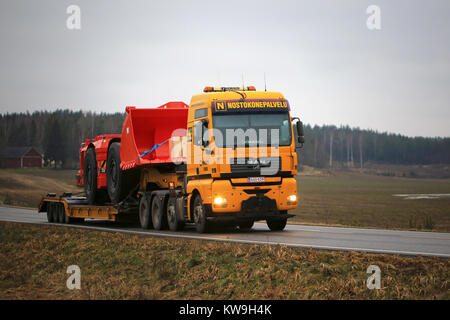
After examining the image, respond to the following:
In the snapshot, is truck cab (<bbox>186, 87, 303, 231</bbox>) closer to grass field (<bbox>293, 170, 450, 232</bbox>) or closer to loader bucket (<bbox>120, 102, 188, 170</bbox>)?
loader bucket (<bbox>120, 102, 188, 170</bbox>)

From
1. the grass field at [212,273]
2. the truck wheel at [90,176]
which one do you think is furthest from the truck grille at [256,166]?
the truck wheel at [90,176]

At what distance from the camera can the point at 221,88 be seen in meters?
19.7

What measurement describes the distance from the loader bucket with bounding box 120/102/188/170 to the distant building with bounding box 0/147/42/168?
126m

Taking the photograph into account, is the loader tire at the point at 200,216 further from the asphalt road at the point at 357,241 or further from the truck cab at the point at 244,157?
the asphalt road at the point at 357,241

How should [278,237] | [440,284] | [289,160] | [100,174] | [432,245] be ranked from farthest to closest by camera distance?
[100,174] → [289,160] → [278,237] → [432,245] → [440,284]

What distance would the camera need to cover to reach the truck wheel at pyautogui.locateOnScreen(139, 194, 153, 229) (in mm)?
22000

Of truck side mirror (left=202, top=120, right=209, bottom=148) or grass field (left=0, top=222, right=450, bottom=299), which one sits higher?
truck side mirror (left=202, top=120, right=209, bottom=148)

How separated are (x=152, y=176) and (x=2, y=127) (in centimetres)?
16309

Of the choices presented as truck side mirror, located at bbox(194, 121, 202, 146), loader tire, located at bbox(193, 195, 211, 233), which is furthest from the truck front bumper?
truck side mirror, located at bbox(194, 121, 202, 146)

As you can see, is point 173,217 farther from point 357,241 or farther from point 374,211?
point 374,211

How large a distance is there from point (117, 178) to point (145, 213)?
2.00 m

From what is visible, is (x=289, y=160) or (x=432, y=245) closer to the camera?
(x=432, y=245)

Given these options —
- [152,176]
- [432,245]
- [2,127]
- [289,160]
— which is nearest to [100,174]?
[152,176]
